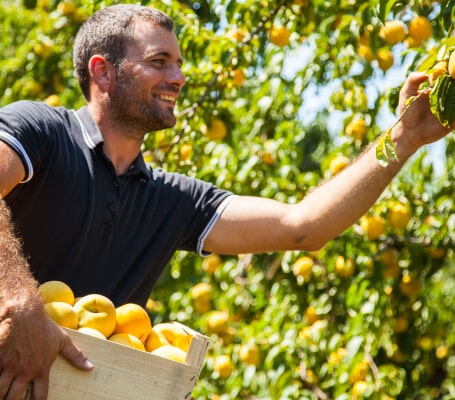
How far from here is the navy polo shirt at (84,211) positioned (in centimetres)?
226

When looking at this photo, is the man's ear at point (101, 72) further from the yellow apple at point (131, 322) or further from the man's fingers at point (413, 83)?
the yellow apple at point (131, 322)

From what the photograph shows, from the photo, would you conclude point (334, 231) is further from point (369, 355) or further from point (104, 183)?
point (369, 355)

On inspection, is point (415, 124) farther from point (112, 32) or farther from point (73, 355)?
point (73, 355)

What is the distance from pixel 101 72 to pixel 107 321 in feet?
3.59

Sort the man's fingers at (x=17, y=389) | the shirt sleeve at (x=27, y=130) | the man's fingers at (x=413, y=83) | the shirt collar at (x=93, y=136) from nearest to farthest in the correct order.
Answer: the man's fingers at (x=17, y=389)
the shirt sleeve at (x=27, y=130)
the man's fingers at (x=413, y=83)
the shirt collar at (x=93, y=136)

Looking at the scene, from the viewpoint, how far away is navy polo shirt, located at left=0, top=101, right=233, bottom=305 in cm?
226

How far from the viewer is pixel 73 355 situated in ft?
5.32

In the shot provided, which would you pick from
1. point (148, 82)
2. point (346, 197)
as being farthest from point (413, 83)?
point (148, 82)

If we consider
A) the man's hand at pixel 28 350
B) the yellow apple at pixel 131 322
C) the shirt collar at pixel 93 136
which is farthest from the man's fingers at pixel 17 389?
the shirt collar at pixel 93 136

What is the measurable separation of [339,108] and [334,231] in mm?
1691

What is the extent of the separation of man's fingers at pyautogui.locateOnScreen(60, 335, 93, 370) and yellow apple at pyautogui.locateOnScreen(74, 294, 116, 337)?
0.38ft

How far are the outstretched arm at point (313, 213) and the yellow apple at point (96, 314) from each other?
0.92m

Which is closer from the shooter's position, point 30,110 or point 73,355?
point 73,355

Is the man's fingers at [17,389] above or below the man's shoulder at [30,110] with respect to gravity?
below
